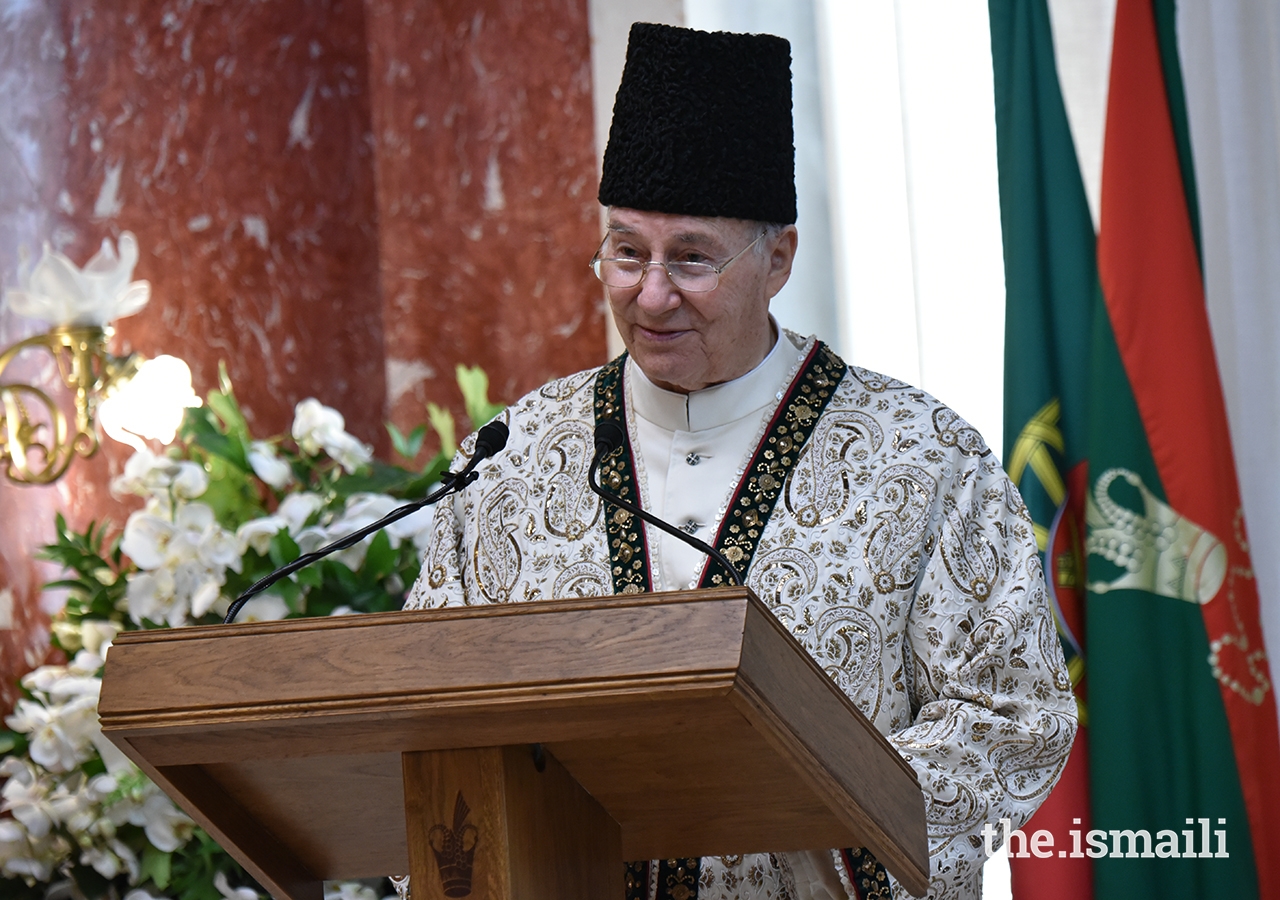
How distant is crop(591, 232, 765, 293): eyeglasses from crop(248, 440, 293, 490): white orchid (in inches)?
42.1

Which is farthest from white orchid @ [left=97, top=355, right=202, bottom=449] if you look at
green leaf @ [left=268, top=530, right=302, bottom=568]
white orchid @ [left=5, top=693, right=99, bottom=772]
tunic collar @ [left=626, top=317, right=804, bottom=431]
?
tunic collar @ [left=626, top=317, right=804, bottom=431]

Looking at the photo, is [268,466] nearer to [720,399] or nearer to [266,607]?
[266,607]

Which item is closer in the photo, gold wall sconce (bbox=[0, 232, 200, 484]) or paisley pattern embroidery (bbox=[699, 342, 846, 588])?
paisley pattern embroidery (bbox=[699, 342, 846, 588])

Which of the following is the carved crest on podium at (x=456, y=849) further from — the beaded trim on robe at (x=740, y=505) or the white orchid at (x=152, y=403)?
the white orchid at (x=152, y=403)

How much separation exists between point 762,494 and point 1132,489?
3.21 ft

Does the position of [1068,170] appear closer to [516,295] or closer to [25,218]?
[516,295]

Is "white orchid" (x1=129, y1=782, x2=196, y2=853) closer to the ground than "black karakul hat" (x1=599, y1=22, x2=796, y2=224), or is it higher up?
closer to the ground

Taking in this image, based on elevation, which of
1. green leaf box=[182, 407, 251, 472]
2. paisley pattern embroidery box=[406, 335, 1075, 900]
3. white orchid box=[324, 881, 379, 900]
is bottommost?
white orchid box=[324, 881, 379, 900]

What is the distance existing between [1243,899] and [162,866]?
6.17ft

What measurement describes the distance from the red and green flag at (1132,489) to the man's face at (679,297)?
96 cm

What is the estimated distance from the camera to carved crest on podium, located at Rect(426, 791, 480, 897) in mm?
1266

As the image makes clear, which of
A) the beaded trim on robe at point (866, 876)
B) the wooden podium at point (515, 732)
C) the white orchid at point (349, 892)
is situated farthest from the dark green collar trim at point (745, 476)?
the white orchid at point (349, 892)

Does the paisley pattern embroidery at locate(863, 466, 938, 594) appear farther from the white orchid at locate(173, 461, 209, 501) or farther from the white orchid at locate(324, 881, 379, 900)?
the white orchid at locate(173, 461, 209, 501)

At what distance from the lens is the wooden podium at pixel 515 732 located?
3.79ft
